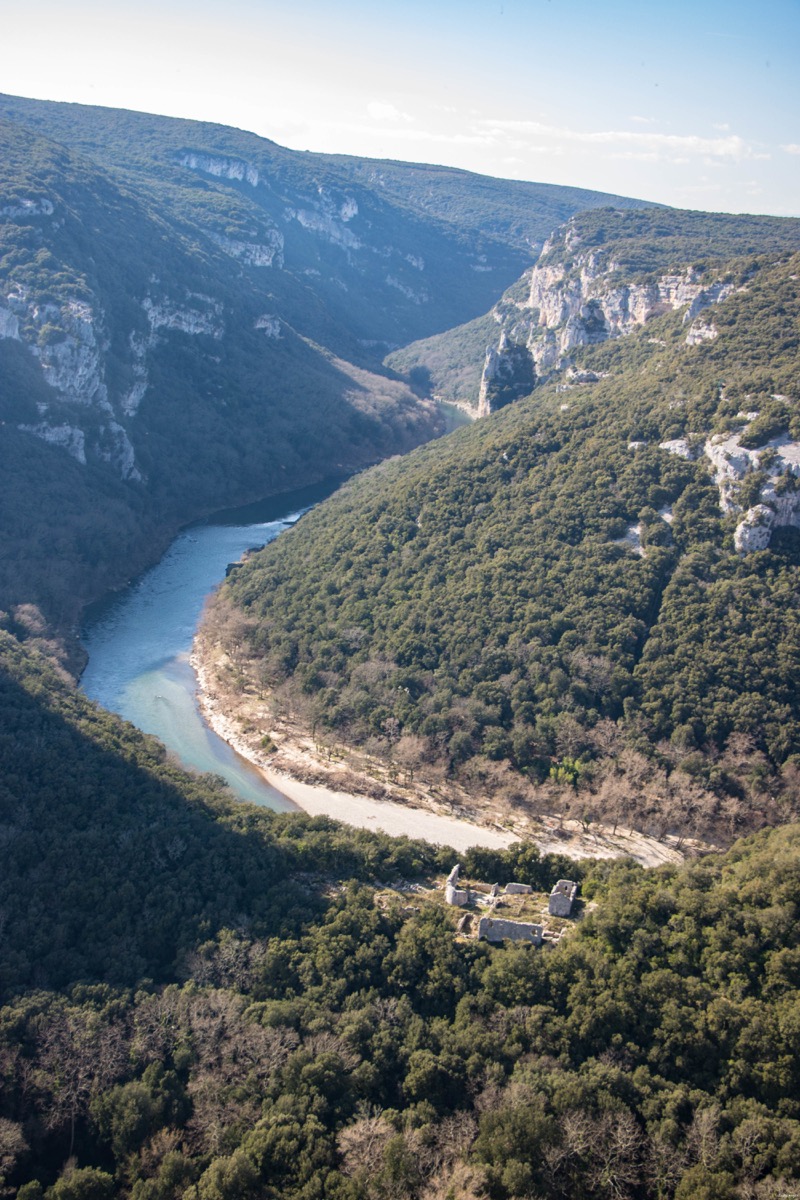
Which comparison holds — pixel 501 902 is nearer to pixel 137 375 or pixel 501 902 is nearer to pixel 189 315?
pixel 137 375

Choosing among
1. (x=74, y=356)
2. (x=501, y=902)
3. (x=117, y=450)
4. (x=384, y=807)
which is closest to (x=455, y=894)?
(x=501, y=902)

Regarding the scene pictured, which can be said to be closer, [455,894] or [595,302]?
[455,894]

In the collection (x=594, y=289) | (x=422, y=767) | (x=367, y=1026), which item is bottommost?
(x=422, y=767)

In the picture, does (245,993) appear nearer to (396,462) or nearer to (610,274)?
(396,462)

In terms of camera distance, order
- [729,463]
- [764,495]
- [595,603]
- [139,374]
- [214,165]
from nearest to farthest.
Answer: [764,495]
[595,603]
[729,463]
[139,374]
[214,165]

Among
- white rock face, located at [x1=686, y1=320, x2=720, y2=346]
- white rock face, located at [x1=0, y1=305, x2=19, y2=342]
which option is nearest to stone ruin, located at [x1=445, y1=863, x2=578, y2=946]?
white rock face, located at [x1=686, y1=320, x2=720, y2=346]

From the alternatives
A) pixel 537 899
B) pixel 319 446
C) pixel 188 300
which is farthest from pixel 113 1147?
pixel 188 300

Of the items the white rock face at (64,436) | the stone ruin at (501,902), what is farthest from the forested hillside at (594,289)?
the stone ruin at (501,902)
